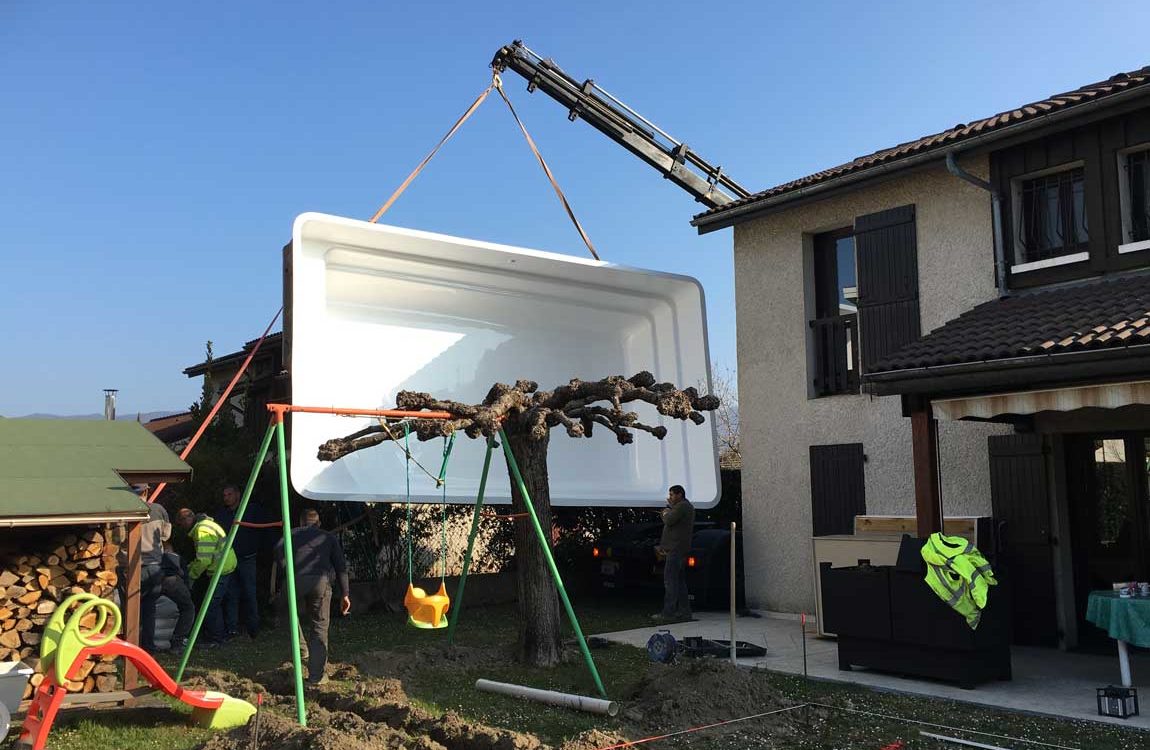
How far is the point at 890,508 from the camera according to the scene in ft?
38.0

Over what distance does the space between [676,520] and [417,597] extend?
5.02 m

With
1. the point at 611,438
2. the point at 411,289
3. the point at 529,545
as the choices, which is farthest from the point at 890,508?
the point at 411,289

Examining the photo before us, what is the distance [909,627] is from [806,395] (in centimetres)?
461

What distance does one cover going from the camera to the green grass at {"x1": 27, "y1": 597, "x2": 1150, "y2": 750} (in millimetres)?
6535

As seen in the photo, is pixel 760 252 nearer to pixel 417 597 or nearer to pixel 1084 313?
pixel 1084 313

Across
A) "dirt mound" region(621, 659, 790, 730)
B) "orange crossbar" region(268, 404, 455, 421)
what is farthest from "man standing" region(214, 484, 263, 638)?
"dirt mound" region(621, 659, 790, 730)

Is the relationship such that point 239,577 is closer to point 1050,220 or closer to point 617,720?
point 617,720

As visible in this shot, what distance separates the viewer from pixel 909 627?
8.44 m

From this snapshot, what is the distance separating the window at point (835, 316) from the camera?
12.5m

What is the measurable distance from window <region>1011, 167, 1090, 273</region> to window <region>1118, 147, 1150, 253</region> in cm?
36

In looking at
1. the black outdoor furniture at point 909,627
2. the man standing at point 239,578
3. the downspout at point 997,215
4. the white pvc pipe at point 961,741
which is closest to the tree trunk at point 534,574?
the black outdoor furniture at point 909,627

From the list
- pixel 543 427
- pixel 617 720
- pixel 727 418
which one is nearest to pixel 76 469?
pixel 543 427

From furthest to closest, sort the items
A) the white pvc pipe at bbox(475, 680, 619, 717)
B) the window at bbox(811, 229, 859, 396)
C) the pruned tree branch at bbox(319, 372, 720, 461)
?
the window at bbox(811, 229, 859, 396) → the pruned tree branch at bbox(319, 372, 720, 461) → the white pvc pipe at bbox(475, 680, 619, 717)

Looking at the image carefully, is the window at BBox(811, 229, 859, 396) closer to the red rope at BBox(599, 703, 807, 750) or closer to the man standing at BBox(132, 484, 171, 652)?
the red rope at BBox(599, 703, 807, 750)
